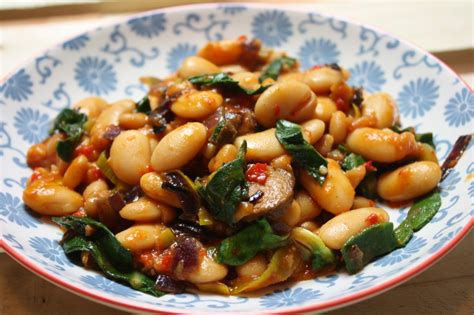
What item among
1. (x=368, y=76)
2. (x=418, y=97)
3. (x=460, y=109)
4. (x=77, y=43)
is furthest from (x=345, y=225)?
(x=77, y=43)

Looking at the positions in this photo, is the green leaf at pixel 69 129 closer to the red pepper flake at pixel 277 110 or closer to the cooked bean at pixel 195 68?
the cooked bean at pixel 195 68

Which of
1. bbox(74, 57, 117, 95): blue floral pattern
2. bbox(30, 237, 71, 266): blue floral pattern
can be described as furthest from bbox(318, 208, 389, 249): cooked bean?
bbox(74, 57, 117, 95): blue floral pattern

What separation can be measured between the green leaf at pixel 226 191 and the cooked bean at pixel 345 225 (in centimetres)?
35

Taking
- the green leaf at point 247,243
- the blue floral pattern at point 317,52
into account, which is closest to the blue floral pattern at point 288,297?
the green leaf at point 247,243

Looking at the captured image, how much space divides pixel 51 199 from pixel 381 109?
5.18 feet

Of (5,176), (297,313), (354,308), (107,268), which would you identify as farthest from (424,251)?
(5,176)

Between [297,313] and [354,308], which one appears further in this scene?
[354,308]

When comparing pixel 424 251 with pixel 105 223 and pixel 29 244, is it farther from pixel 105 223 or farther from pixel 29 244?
pixel 29 244

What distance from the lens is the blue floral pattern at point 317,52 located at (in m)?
3.26

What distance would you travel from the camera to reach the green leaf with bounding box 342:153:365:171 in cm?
236

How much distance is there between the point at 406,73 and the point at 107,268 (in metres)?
1.92

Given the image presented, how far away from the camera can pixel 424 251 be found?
1970 mm

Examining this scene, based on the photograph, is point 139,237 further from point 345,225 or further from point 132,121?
point 345,225

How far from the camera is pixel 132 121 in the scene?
247 cm
